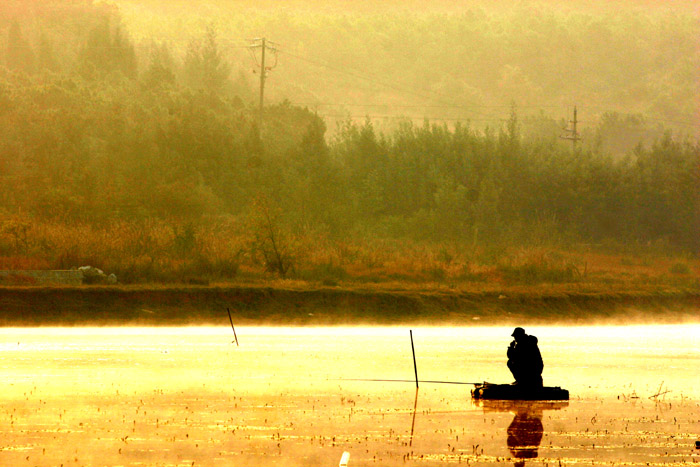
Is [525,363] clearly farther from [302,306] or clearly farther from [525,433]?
[302,306]

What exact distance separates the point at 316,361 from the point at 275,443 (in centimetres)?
1430

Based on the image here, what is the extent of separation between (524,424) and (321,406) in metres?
3.92

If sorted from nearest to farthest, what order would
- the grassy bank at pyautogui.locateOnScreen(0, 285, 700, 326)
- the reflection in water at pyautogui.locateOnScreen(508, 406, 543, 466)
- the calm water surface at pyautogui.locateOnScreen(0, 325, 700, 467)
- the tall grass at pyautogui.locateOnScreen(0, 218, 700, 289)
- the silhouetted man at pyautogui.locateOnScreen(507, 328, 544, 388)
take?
the calm water surface at pyautogui.locateOnScreen(0, 325, 700, 467) → the reflection in water at pyautogui.locateOnScreen(508, 406, 543, 466) → the silhouetted man at pyautogui.locateOnScreen(507, 328, 544, 388) → the grassy bank at pyautogui.locateOnScreen(0, 285, 700, 326) → the tall grass at pyautogui.locateOnScreen(0, 218, 700, 289)

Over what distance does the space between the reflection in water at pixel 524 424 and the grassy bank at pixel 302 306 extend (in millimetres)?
24123

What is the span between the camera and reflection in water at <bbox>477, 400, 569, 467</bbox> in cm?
1877

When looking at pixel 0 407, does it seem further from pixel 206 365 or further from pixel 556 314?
pixel 556 314

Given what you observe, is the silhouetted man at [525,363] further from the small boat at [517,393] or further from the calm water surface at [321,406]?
the calm water surface at [321,406]

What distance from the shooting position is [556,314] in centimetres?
5472

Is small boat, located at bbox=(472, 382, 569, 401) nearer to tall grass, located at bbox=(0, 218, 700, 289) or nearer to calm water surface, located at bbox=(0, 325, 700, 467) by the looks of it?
calm water surface, located at bbox=(0, 325, 700, 467)

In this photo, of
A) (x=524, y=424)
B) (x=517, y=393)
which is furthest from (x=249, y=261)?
(x=524, y=424)

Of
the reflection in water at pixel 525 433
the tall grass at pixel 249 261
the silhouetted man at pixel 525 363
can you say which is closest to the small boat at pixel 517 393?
the silhouetted man at pixel 525 363

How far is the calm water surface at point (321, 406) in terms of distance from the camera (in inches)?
724

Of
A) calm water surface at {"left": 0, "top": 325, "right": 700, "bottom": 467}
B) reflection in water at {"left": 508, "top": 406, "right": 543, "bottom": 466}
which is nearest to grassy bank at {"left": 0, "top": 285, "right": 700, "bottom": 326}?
calm water surface at {"left": 0, "top": 325, "right": 700, "bottom": 467}

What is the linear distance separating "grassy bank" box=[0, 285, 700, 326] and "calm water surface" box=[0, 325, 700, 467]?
6009mm
